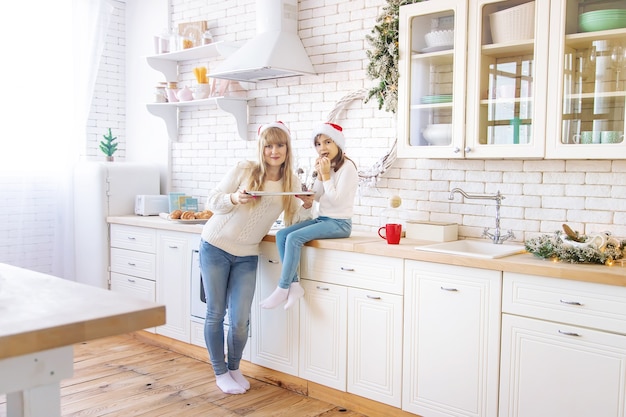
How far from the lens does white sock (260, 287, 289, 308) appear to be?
3.72 meters

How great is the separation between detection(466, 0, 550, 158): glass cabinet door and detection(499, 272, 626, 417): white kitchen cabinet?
0.70 meters

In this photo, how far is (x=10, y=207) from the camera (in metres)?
5.29

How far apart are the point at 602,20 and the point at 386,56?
1.21 meters

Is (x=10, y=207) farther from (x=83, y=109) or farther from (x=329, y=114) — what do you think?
(x=329, y=114)

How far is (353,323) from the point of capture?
3.63 meters

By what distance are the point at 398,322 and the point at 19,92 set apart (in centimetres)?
363

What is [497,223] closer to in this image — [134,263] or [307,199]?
[307,199]

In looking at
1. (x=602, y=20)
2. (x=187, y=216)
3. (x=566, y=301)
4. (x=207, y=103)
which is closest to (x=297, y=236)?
(x=187, y=216)

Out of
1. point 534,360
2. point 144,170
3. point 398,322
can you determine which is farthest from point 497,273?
point 144,170

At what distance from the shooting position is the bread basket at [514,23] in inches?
126

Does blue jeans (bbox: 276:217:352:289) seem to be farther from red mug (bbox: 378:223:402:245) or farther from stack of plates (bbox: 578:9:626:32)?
stack of plates (bbox: 578:9:626:32)

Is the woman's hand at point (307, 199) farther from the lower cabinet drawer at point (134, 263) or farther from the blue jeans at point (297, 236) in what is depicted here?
the lower cabinet drawer at point (134, 263)

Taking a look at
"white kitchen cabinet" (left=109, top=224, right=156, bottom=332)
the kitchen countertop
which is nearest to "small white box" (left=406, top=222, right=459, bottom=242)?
the kitchen countertop

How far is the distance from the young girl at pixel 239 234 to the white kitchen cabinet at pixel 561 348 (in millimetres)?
1460
